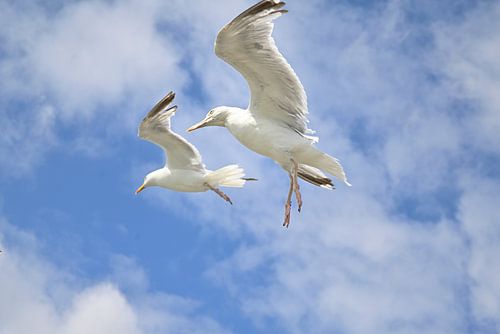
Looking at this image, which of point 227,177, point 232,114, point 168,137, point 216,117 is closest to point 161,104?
point 168,137

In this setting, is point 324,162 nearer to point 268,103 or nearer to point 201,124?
point 268,103

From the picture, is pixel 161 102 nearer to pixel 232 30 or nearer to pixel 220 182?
pixel 220 182

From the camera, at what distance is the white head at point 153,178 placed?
17736 mm

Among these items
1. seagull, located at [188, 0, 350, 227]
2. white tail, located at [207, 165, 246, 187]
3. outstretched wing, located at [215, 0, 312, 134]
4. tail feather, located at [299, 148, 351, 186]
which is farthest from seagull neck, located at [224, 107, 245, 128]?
white tail, located at [207, 165, 246, 187]

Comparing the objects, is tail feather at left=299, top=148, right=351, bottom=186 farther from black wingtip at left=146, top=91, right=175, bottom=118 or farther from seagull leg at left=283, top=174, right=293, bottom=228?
black wingtip at left=146, top=91, right=175, bottom=118

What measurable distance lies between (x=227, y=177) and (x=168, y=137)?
4.18ft

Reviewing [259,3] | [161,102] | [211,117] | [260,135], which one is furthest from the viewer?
[161,102]

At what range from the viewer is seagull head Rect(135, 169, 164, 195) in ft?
58.5

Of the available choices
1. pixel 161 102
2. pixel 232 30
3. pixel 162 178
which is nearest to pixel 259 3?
pixel 232 30

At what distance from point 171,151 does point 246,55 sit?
4488mm

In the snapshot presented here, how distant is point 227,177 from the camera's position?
17109 mm

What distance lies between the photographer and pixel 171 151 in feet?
56.5

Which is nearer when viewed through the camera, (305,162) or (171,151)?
(305,162)

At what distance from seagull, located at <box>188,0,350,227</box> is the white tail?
283 cm
